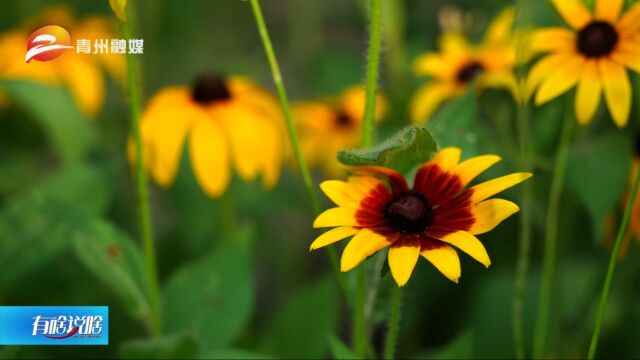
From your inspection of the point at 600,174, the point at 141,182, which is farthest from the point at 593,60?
the point at 141,182

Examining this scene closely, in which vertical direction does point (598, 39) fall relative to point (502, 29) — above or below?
below

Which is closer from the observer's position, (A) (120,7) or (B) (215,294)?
(A) (120,7)

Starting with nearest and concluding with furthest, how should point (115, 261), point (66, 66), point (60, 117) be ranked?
point (115, 261)
point (60, 117)
point (66, 66)

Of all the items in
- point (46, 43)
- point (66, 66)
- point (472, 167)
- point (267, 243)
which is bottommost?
point (472, 167)

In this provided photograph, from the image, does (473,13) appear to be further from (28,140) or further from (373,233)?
(373,233)

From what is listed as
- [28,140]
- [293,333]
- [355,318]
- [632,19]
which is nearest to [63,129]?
[28,140]

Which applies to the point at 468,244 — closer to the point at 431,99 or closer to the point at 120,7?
the point at 120,7
